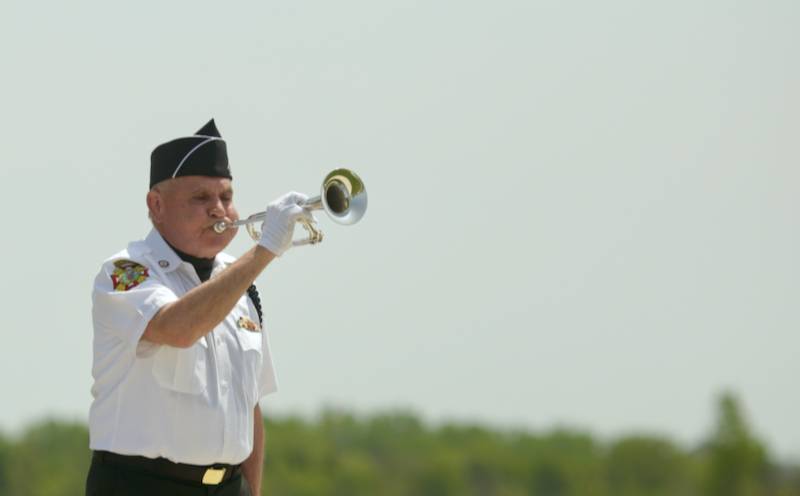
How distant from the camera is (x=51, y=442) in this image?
33.3 metres

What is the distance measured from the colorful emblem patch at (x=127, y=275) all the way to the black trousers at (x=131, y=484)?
2.06 feet

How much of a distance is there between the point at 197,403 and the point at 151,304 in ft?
1.25

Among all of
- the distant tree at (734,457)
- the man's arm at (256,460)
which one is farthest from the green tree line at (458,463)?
the man's arm at (256,460)

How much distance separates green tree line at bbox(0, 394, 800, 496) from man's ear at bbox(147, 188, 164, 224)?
92.3ft

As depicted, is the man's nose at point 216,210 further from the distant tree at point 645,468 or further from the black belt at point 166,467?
the distant tree at point 645,468

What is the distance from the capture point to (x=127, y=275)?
4.75 metres

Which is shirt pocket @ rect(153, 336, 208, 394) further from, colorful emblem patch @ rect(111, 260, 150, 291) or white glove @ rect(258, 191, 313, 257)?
white glove @ rect(258, 191, 313, 257)

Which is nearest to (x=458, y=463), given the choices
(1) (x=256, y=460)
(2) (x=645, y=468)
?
(2) (x=645, y=468)

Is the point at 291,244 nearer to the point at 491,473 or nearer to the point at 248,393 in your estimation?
the point at 248,393

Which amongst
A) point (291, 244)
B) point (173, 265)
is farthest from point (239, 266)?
point (173, 265)

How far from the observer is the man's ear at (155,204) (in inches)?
197

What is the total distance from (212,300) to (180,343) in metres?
0.20

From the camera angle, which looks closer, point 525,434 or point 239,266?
point 239,266

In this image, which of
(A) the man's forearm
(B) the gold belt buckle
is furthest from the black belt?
(A) the man's forearm
